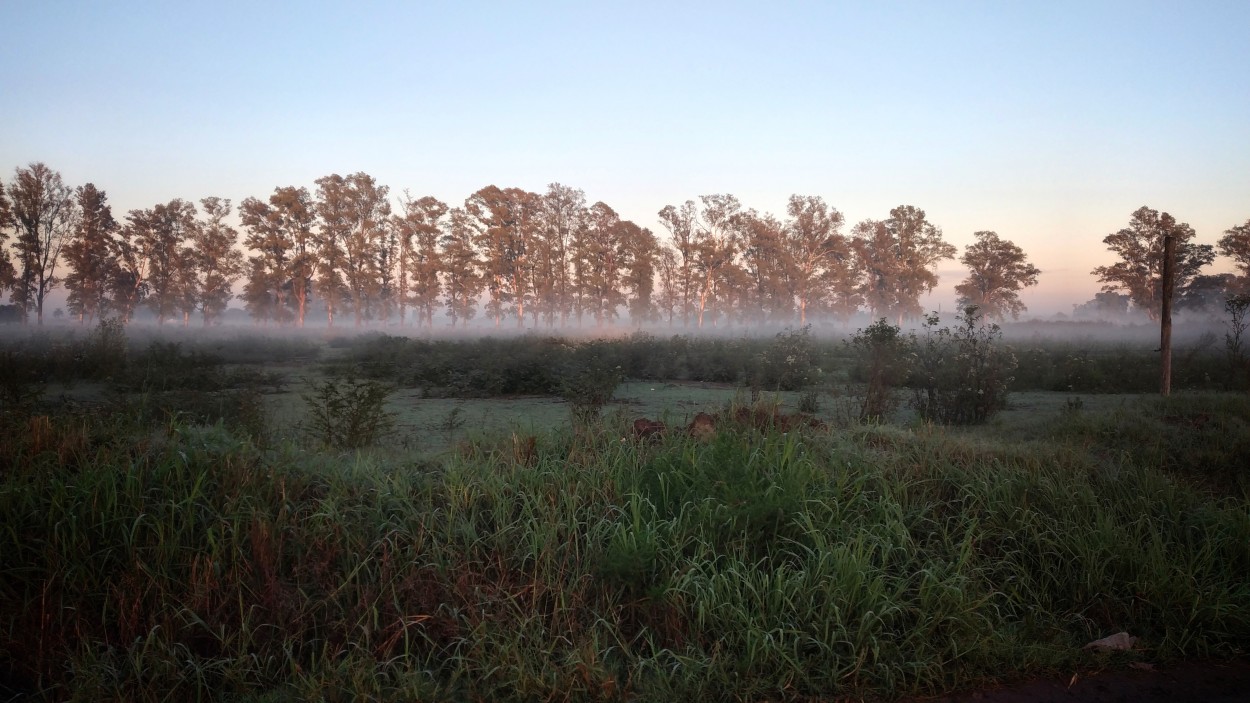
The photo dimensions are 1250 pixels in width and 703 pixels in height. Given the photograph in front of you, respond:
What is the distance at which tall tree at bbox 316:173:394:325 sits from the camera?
43.3m

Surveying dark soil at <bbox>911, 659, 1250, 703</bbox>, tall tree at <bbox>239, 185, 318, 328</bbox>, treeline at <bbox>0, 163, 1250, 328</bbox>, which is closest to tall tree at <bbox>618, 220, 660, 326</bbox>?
treeline at <bbox>0, 163, 1250, 328</bbox>

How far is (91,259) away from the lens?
3616cm

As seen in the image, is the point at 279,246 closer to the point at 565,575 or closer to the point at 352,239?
the point at 352,239

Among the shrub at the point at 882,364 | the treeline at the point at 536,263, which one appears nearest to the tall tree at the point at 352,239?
the treeline at the point at 536,263

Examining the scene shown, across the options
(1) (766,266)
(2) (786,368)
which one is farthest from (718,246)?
(2) (786,368)

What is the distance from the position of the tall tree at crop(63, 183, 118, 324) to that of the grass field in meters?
38.3

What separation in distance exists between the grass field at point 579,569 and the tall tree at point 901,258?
4830cm

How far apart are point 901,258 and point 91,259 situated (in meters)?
53.2

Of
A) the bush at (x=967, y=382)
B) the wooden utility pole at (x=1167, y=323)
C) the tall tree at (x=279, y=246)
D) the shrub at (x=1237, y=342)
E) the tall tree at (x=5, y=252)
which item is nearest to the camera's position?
the bush at (x=967, y=382)

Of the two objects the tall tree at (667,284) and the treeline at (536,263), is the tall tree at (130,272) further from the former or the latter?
the tall tree at (667,284)

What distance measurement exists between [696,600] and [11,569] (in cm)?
366

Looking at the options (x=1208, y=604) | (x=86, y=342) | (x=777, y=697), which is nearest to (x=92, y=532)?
(x=777, y=697)

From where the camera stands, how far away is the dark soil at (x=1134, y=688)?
3.28m

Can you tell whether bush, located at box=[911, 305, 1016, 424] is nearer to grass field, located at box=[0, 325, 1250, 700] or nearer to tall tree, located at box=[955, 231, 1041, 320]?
grass field, located at box=[0, 325, 1250, 700]
